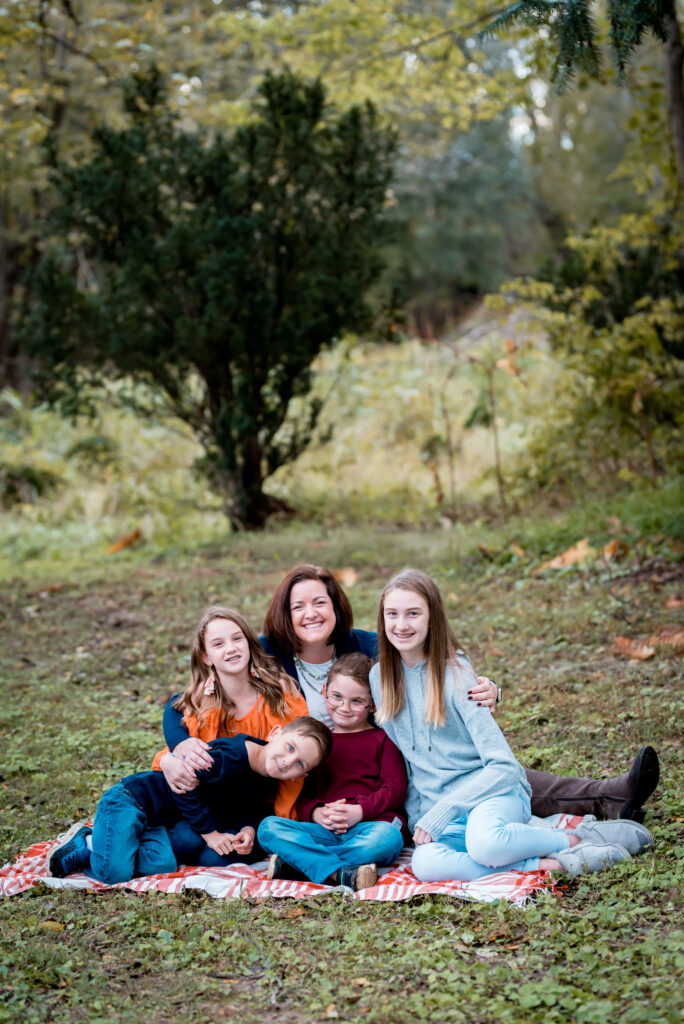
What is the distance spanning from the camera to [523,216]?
814 inches

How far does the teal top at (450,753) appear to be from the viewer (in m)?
3.12

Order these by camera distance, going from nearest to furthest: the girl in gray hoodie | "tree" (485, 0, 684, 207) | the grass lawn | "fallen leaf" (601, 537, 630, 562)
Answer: the grass lawn → the girl in gray hoodie → "tree" (485, 0, 684, 207) → "fallen leaf" (601, 537, 630, 562)

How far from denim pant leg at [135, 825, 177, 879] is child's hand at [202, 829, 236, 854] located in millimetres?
132

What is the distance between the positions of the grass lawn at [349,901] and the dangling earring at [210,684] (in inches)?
28.0

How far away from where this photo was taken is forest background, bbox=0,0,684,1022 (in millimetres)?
2600

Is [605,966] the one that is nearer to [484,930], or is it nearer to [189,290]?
[484,930]

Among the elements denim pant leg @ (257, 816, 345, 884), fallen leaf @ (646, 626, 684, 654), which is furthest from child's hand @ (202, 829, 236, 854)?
fallen leaf @ (646, 626, 684, 654)

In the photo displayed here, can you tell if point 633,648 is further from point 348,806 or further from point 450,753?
point 348,806

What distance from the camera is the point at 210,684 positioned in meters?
3.45

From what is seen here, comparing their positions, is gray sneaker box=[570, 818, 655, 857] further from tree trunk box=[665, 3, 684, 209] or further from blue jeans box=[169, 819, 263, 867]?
tree trunk box=[665, 3, 684, 209]

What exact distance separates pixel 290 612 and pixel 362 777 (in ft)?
2.12

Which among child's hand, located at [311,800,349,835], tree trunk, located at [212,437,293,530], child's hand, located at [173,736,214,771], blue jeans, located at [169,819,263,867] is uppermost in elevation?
tree trunk, located at [212,437,293,530]

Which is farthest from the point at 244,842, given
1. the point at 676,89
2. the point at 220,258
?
the point at 220,258

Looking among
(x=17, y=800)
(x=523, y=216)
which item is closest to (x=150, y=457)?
(x=17, y=800)
